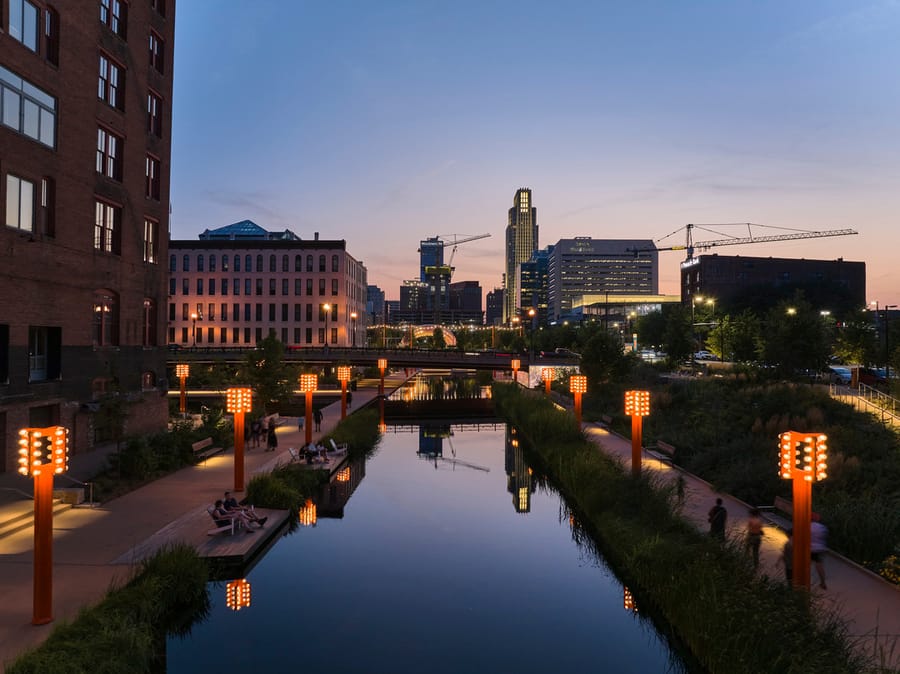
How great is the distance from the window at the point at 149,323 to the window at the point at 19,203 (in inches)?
400

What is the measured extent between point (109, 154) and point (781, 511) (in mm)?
32883

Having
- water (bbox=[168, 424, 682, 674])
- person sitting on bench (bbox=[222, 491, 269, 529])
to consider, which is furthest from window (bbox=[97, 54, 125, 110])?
water (bbox=[168, 424, 682, 674])

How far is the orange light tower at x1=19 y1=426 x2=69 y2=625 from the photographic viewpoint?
11016 millimetres

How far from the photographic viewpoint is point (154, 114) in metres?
34.8

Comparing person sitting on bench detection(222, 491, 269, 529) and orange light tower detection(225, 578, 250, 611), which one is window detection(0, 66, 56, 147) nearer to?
person sitting on bench detection(222, 491, 269, 529)

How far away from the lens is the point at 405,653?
12352 millimetres

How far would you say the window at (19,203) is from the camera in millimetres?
23297

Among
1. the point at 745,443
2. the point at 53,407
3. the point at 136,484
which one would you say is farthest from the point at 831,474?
the point at 53,407

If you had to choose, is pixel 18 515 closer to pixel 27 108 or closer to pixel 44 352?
pixel 44 352

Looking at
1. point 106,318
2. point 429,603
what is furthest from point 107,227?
point 429,603

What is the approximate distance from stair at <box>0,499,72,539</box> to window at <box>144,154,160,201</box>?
19.9m

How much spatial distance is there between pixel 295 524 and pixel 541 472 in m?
13.9

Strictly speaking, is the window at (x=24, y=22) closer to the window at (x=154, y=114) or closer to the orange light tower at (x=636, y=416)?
the window at (x=154, y=114)

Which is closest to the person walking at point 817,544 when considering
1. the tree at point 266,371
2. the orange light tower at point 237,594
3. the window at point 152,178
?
the orange light tower at point 237,594
